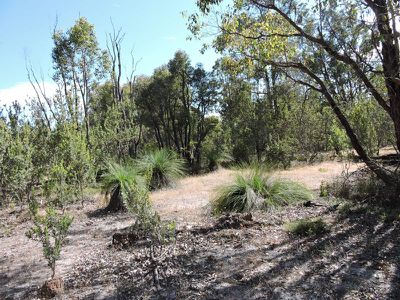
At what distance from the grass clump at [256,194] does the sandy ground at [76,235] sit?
488 mm

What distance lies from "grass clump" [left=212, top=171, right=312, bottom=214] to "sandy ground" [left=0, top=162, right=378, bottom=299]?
0.49 meters

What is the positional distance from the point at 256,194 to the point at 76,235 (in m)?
3.42

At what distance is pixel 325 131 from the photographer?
1859 cm

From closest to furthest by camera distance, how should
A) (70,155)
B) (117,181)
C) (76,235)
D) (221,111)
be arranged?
1. (76,235)
2. (70,155)
3. (117,181)
4. (221,111)

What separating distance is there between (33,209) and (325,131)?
1603 centimetres

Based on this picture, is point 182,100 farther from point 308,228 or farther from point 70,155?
point 308,228

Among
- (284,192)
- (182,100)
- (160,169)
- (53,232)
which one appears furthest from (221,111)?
(53,232)

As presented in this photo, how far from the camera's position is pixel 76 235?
7.14 meters

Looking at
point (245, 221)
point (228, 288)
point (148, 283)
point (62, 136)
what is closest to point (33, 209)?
point (148, 283)

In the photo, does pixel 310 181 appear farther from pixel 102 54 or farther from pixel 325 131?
pixel 102 54

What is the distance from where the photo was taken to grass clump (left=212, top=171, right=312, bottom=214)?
7.45 m

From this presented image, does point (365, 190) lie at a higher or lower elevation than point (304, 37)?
lower

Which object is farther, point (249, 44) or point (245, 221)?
point (249, 44)

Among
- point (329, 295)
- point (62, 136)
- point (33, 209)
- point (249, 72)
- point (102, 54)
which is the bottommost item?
point (329, 295)
